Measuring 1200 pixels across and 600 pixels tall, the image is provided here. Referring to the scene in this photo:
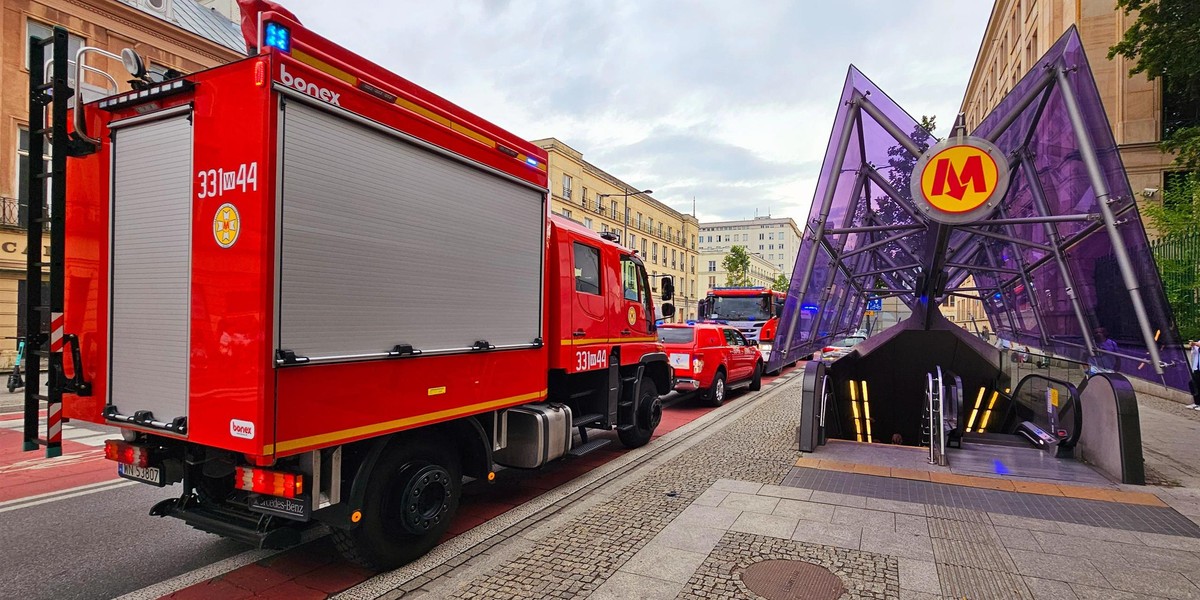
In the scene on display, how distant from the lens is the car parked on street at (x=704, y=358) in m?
12.1

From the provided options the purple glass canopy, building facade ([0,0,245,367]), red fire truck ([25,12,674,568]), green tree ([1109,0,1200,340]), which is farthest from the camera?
building facade ([0,0,245,367])

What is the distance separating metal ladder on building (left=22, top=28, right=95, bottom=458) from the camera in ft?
12.7

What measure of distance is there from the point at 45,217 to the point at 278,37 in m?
2.23

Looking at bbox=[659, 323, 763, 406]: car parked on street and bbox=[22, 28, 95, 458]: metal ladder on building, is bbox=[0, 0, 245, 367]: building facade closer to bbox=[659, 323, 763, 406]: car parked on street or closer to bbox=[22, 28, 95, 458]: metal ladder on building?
bbox=[22, 28, 95, 458]: metal ladder on building

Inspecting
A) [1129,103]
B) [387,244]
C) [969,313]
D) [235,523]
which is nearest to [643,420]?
[387,244]

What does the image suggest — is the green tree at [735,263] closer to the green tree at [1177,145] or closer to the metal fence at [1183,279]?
the green tree at [1177,145]

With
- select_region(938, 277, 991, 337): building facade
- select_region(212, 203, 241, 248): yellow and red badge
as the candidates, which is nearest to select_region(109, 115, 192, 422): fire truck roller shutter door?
select_region(212, 203, 241, 248): yellow and red badge

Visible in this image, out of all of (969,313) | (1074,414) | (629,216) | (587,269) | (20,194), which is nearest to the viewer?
(587,269)

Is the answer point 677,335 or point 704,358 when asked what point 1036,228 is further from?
point 677,335

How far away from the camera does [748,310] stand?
76.9ft

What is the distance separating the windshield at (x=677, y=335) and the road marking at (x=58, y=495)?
30.2 ft

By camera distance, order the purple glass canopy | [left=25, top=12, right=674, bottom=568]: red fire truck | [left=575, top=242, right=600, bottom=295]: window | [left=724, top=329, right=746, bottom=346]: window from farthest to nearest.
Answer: [left=724, top=329, right=746, bottom=346]: window → the purple glass canopy → [left=575, top=242, right=600, bottom=295]: window → [left=25, top=12, right=674, bottom=568]: red fire truck

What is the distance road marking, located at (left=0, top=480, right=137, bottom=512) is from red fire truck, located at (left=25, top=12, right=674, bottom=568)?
2.23 metres

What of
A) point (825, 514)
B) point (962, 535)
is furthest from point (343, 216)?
point (962, 535)
